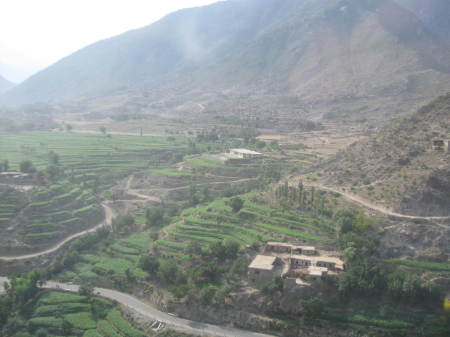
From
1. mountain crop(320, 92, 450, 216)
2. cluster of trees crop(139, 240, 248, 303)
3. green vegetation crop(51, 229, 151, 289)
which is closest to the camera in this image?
cluster of trees crop(139, 240, 248, 303)

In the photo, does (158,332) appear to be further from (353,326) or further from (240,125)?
(240,125)

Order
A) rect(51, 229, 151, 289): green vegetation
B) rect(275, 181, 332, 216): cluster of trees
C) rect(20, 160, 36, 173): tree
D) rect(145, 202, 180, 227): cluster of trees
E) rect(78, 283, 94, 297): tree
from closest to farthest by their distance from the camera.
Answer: rect(78, 283, 94, 297): tree
rect(51, 229, 151, 289): green vegetation
rect(275, 181, 332, 216): cluster of trees
rect(145, 202, 180, 227): cluster of trees
rect(20, 160, 36, 173): tree

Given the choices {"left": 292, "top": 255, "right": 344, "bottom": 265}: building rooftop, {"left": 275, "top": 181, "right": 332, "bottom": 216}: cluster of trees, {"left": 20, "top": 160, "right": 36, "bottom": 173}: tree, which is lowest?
{"left": 292, "top": 255, "right": 344, "bottom": 265}: building rooftop

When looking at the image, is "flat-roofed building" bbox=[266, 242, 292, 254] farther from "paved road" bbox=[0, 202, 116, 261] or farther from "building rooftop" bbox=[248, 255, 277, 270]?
"paved road" bbox=[0, 202, 116, 261]

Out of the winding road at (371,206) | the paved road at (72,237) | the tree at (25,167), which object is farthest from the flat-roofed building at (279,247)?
the tree at (25,167)

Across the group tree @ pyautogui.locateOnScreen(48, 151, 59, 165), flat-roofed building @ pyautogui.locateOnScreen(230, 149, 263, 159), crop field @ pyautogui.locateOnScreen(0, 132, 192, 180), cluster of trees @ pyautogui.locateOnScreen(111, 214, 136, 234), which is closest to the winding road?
cluster of trees @ pyautogui.locateOnScreen(111, 214, 136, 234)
